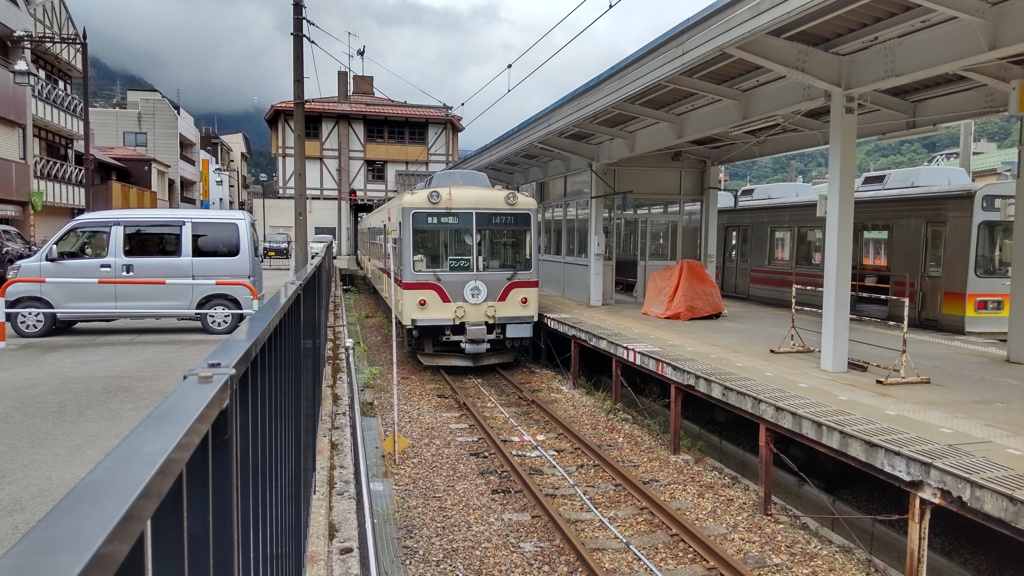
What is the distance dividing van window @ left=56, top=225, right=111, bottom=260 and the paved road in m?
1.29

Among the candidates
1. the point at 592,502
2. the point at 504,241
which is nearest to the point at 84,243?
the point at 504,241

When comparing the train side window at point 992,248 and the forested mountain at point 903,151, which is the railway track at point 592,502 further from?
the forested mountain at point 903,151

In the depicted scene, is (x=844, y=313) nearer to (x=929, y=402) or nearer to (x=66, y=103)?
(x=929, y=402)

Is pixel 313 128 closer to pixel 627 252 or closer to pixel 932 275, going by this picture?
pixel 627 252

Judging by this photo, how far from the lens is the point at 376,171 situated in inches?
1531

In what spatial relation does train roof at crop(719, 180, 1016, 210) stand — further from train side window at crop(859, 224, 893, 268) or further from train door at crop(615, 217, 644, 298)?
train door at crop(615, 217, 644, 298)

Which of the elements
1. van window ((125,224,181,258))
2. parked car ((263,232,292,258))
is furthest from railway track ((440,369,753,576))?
parked car ((263,232,292,258))

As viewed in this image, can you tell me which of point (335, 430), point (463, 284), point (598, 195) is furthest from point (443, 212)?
point (335, 430)

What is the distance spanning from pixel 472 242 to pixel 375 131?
2947cm

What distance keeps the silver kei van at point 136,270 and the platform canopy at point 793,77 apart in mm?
5846

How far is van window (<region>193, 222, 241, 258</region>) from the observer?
10.8 m

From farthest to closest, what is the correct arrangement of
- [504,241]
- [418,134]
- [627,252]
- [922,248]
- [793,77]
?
[418,134], [627,252], [922,248], [504,241], [793,77]

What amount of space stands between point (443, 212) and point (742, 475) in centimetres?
599

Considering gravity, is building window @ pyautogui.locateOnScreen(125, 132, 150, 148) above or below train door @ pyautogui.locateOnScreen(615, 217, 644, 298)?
above
